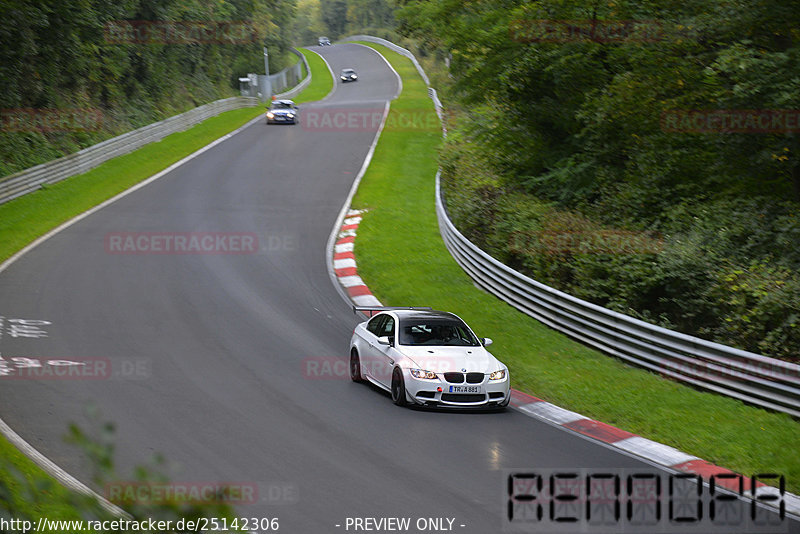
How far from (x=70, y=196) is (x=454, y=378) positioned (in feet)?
72.0

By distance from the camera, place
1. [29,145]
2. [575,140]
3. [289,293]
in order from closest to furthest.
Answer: [289,293]
[575,140]
[29,145]

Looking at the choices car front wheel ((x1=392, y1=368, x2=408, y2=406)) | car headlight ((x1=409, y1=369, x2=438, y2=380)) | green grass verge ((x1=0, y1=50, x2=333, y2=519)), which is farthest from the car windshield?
green grass verge ((x1=0, y1=50, x2=333, y2=519))

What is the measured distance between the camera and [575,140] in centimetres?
2488

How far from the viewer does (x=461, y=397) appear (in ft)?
40.3

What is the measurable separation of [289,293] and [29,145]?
17.4 metres

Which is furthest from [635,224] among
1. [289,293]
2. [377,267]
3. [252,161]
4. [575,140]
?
[252,161]

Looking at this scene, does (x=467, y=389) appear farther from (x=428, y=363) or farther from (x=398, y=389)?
(x=398, y=389)

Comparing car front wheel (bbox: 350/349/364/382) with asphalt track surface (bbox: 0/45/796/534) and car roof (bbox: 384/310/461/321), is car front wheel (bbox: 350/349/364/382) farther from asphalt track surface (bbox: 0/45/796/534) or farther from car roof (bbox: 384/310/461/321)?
car roof (bbox: 384/310/461/321)

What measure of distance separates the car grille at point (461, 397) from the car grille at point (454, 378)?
0.19m

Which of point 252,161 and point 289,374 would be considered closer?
point 289,374

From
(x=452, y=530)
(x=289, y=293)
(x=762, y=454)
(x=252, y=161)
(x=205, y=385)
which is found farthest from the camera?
(x=252, y=161)

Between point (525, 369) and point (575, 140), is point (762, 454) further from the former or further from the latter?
point (575, 140)

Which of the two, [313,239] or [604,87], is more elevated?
[604,87]

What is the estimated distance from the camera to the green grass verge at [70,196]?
8.95 metres
